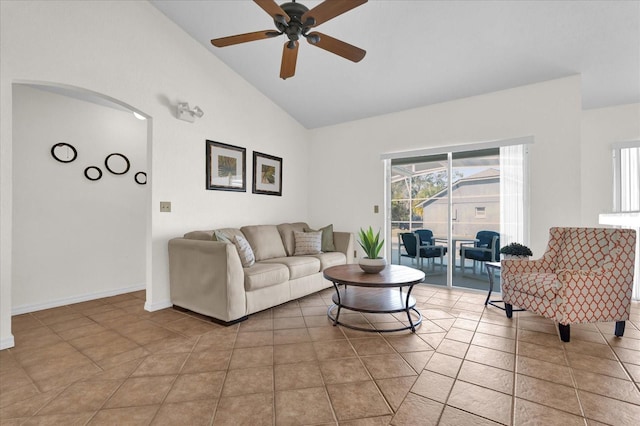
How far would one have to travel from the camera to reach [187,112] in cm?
346

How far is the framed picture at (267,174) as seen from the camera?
4.44 meters

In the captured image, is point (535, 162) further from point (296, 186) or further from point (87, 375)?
point (87, 375)

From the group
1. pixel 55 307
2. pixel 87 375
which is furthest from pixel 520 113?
pixel 55 307

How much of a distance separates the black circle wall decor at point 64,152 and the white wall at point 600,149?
6233 mm

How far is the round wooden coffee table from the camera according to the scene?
2.60 meters

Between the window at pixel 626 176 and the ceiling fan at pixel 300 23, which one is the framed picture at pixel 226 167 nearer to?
the ceiling fan at pixel 300 23

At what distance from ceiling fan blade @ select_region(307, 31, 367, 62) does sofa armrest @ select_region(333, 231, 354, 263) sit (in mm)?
2620

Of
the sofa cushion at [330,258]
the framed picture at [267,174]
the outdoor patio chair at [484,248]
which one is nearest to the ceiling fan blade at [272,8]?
the framed picture at [267,174]

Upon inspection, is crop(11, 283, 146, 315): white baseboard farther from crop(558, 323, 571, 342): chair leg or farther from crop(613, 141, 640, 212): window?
crop(613, 141, 640, 212): window

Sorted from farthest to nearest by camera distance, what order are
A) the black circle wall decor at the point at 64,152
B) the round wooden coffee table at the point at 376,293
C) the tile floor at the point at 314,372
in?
the black circle wall decor at the point at 64,152
the round wooden coffee table at the point at 376,293
the tile floor at the point at 314,372

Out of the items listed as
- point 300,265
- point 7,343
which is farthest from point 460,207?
point 7,343

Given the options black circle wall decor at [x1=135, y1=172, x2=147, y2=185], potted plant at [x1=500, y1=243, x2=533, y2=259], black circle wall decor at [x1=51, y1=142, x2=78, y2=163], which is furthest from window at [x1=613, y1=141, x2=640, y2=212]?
black circle wall decor at [x1=51, y1=142, x2=78, y2=163]

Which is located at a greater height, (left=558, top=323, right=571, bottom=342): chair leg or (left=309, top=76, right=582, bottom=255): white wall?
(left=309, top=76, right=582, bottom=255): white wall

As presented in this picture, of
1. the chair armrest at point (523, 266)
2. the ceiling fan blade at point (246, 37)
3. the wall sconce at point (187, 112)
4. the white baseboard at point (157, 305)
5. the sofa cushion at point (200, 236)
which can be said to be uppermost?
the ceiling fan blade at point (246, 37)
